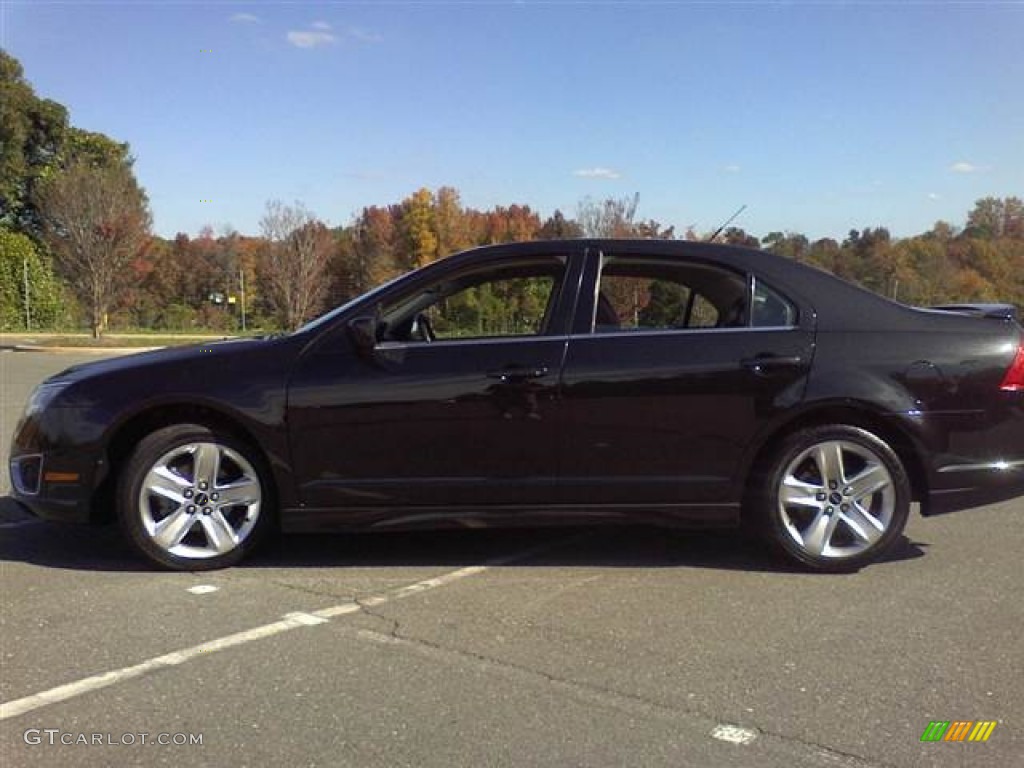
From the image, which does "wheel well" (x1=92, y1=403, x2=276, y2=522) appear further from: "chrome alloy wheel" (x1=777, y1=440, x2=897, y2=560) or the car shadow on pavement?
"chrome alloy wheel" (x1=777, y1=440, x2=897, y2=560)

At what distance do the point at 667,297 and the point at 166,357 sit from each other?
2.70m

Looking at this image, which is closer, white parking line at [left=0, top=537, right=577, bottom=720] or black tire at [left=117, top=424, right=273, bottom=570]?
white parking line at [left=0, top=537, right=577, bottom=720]

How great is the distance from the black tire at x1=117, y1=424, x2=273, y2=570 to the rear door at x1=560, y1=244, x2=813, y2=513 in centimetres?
161

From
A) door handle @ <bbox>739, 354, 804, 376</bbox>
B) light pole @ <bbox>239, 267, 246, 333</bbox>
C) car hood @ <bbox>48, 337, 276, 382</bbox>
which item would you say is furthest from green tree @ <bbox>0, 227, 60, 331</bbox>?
door handle @ <bbox>739, 354, 804, 376</bbox>

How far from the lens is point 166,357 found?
191 inches

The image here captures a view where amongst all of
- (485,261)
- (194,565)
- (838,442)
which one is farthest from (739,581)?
(194,565)

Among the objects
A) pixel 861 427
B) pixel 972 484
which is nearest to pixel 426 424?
pixel 861 427

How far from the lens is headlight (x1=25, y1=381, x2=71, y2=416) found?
4828 millimetres

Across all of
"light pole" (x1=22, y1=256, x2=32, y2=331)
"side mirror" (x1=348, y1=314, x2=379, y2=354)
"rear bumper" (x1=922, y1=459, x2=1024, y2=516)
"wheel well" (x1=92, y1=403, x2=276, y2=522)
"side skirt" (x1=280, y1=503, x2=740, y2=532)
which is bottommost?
"side skirt" (x1=280, y1=503, x2=740, y2=532)

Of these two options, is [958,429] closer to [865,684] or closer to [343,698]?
[865,684]

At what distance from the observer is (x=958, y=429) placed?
15.8 ft

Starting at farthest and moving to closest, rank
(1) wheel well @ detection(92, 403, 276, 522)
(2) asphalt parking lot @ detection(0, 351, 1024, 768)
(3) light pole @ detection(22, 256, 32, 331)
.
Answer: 1. (3) light pole @ detection(22, 256, 32, 331)
2. (1) wheel well @ detection(92, 403, 276, 522)
3. (2) asphalt parking lot @ detection(0, 351, 1024, 768)

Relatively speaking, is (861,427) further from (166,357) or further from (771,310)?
(166,357)

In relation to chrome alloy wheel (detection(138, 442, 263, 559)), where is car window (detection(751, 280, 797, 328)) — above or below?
above
